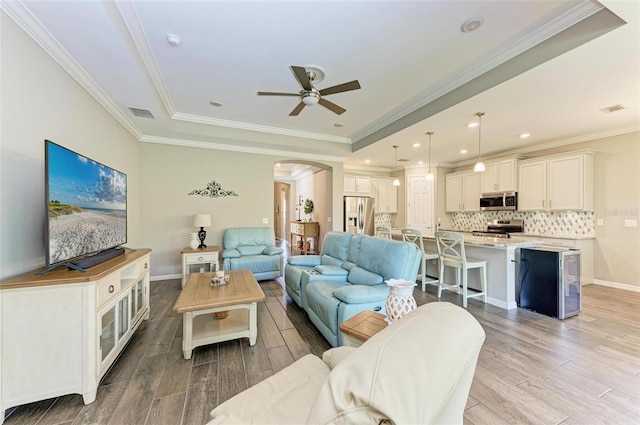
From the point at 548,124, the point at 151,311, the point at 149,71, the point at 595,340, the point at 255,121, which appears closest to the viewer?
the point at 595,340

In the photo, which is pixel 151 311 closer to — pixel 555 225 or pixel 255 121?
pixel 255 121

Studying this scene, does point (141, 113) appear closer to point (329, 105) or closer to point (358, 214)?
point (329, 105)

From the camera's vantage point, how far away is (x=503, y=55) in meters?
2.55

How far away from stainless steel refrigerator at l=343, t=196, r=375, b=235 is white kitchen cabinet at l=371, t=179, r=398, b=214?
0.42 meters

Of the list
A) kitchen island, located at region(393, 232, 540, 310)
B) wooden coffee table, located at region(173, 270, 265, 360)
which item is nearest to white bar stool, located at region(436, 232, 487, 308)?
kitchen island, located at region(393, 232, 540, 310)

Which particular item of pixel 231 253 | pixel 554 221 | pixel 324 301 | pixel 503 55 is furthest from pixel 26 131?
pixel 554 221

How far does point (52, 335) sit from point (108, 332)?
1.42 feet

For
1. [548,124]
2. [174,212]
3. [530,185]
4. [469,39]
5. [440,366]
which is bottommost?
[440,366]

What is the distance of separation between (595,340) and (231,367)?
3.60m

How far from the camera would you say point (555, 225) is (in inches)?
201

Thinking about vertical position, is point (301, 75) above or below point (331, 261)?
above

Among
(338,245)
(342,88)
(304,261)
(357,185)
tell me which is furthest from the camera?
(357,185)

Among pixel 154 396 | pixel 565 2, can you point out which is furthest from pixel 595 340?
pixel 154 396

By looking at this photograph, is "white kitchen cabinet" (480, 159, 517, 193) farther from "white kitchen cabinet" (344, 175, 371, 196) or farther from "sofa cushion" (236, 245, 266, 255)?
"sofa cushion" (236, 245, 266, 255)
